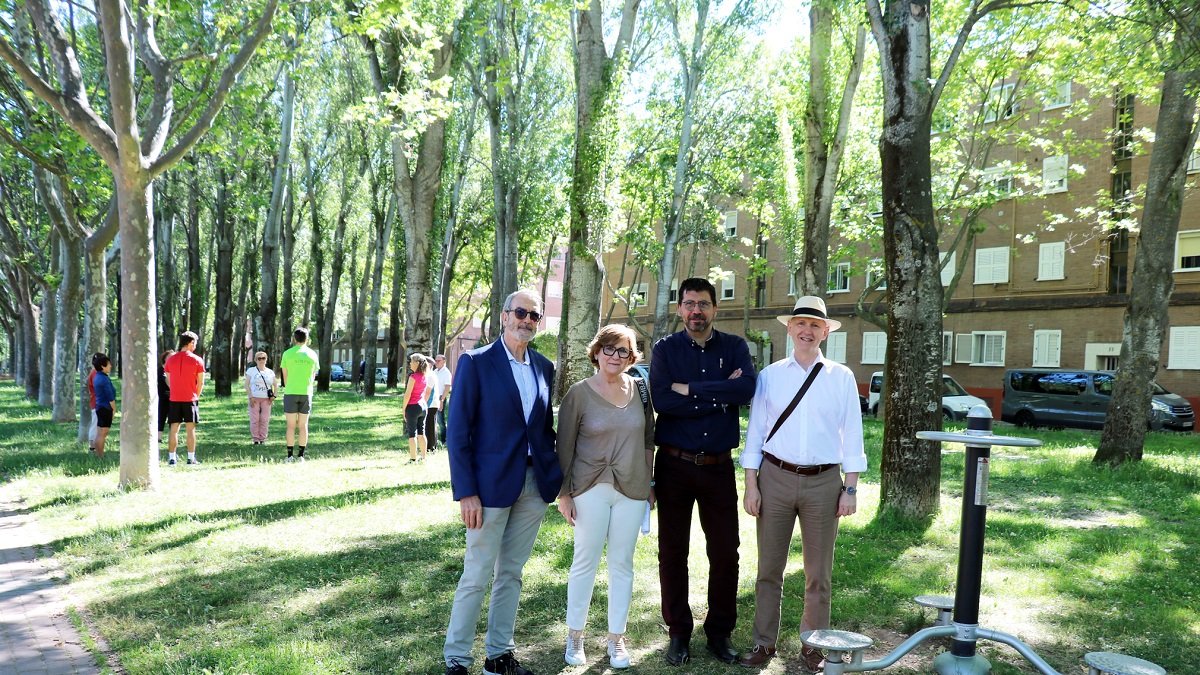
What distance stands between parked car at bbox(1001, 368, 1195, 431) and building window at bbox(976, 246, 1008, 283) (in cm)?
777

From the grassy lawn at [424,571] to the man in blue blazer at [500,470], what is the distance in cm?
39

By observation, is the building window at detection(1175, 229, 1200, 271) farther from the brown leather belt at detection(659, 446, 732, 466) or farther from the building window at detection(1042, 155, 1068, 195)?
the brown leather belt at detection(659, 446, 732, 466)

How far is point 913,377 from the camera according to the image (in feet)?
25.5

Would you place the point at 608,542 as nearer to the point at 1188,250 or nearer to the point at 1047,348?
the point at 1188,250

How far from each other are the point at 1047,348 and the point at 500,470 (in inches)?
1336

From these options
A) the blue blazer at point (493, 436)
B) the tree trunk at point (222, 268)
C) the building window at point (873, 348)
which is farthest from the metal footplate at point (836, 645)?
the building window at point (873, 348)

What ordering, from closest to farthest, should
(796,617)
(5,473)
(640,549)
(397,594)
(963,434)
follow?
(963,434), (796,617), (397,594), (640,549), (5,473)

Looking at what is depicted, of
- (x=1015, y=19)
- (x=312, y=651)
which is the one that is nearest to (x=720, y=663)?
(x=312, y=651)

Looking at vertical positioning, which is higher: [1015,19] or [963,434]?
[1015,19]

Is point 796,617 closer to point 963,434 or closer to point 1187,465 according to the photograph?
point 963,434

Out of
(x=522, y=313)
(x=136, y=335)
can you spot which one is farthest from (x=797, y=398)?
(x=136, y=335)

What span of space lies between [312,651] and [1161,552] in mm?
7475

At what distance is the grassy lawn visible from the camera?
16.5 feet

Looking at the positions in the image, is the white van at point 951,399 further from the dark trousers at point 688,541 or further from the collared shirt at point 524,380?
the collared shirt at point 524,380
